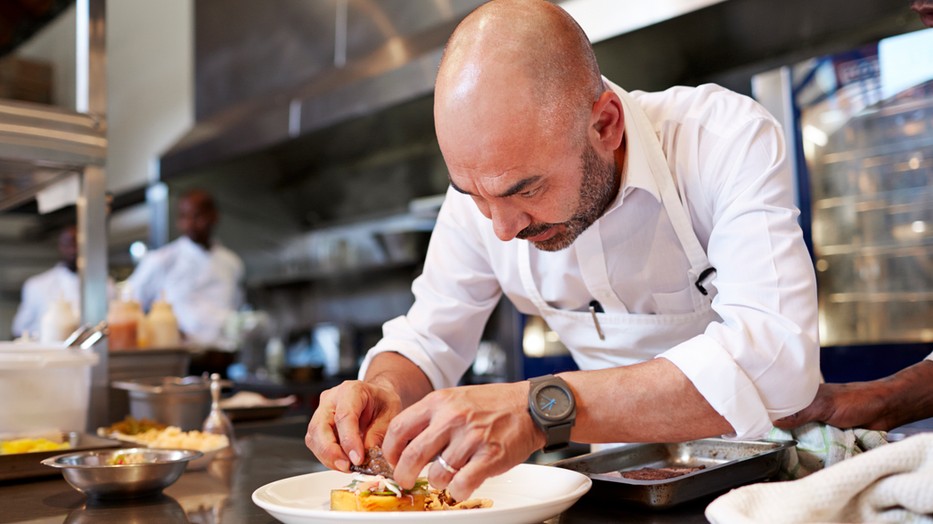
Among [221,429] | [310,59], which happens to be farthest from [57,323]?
[310,59]

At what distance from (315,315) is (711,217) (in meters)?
4.72

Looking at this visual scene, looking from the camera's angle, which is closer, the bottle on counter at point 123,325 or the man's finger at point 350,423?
the man's finger at point 350,423

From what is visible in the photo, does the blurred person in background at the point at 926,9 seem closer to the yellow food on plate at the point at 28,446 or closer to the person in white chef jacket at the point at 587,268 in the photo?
the person in white chef jacket at the point at 587,268

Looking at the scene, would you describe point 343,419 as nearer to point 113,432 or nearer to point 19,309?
point 113,432

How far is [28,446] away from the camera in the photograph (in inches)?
64.1

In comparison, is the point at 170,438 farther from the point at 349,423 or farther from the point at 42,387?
the point at 349,423

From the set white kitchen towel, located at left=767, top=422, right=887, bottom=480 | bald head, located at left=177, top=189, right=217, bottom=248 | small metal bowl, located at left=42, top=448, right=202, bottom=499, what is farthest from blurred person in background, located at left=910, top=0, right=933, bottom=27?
bald head, located at left=177, top=189, right=217, bottom=248

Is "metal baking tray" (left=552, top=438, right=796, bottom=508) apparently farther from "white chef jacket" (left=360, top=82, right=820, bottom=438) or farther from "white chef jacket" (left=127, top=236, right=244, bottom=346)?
"white chef jacket" (left=127, top=236, right=244, bottom=346)

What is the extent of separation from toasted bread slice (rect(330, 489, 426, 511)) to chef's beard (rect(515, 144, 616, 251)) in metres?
0.46

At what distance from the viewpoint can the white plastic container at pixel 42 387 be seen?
1661mm

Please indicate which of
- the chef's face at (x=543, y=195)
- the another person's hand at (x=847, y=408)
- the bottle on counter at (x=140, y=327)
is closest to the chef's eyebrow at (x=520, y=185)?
the chef's face at (x=543, y=195)

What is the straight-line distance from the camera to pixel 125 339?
2.43 meters

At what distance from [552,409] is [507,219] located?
1.13 feet

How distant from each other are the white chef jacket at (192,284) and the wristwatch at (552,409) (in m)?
4.38
